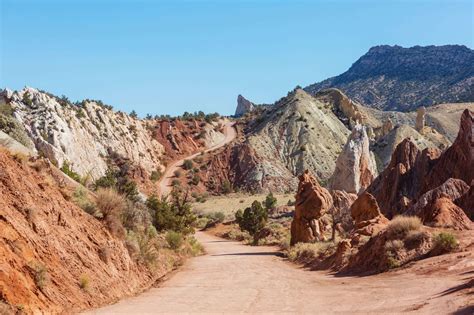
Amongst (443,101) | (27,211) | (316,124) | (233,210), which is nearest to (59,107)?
(233,210)

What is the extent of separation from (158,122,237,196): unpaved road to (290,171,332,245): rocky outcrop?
36548 mm

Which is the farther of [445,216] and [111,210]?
[445,216]

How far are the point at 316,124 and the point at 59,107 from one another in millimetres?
50568

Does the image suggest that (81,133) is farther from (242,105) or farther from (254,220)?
(242,105)

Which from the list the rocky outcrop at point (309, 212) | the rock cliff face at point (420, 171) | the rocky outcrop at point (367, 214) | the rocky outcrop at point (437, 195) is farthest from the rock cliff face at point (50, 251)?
the rock cliff face at point (420, 171)

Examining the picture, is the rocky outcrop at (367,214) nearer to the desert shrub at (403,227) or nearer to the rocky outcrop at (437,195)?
the rocky outcrop at (437,195)

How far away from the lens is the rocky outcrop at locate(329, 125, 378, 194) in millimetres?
59491

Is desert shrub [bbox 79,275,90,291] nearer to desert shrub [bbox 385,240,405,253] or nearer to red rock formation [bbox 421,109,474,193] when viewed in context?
desert shrub [bbox 385,240,405,253]

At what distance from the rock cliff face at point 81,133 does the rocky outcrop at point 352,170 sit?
26.6 m

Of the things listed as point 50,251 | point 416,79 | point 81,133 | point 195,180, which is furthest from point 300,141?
point 416,79

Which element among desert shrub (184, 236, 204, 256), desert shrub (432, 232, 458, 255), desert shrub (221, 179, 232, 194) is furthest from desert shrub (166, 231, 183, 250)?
desert shrub (221, 179, 232, 194)

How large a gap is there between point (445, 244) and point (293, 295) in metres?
6.17

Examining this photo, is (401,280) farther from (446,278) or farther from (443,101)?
(443,101)

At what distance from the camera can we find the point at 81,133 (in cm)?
6975
